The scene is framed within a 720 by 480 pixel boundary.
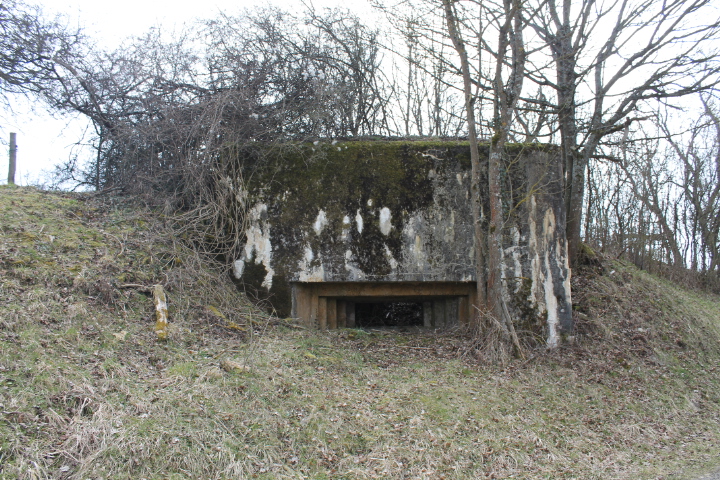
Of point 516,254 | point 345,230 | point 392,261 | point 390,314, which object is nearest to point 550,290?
point 516,254

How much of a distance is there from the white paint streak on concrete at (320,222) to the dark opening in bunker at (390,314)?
240 cm

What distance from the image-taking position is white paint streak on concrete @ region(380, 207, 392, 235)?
6.58 metres

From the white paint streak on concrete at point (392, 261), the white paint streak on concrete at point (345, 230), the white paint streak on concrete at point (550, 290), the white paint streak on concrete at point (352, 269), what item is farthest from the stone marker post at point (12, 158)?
the white paint streak on concrete at point (550, 290)

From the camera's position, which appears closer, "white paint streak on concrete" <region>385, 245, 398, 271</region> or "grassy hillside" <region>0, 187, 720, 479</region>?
"grassy hillside" <region>0, 187, 720, 479</region>

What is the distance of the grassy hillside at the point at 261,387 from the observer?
11.4 feet

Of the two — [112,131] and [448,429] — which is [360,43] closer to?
[112,131]

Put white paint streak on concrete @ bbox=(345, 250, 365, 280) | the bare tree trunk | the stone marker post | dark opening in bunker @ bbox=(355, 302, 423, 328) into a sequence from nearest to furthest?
1. the bare tree trunk
2. white paint streak on concrete @ bbox=(345, 250, 365, 280)
3. dark opening in bunker @ bbox=(355, 302, 423, 328)
4. the stone marker post

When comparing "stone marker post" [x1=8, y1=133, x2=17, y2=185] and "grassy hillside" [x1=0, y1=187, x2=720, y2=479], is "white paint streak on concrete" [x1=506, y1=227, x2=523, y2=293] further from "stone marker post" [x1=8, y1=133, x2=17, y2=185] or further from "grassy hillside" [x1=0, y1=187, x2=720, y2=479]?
"stone marker post" [x1=8, y1=133, x2=17, y2=185]

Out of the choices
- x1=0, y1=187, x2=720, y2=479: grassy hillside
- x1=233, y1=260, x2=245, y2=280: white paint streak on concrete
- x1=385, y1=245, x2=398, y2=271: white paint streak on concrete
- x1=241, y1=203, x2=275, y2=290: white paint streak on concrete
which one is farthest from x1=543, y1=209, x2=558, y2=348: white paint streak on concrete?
x1=233, y1=260, x2=245, y2=280: white paint streak on concrete

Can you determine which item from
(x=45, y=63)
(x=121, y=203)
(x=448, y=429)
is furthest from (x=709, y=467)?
(x=45, y=63)

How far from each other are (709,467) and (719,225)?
10.6 m

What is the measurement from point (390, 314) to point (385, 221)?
2.68 metres

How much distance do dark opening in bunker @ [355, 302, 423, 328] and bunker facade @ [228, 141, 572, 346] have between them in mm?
1887

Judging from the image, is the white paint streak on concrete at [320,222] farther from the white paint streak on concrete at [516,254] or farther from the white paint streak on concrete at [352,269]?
the white paint streak on concrete at [516,254]
